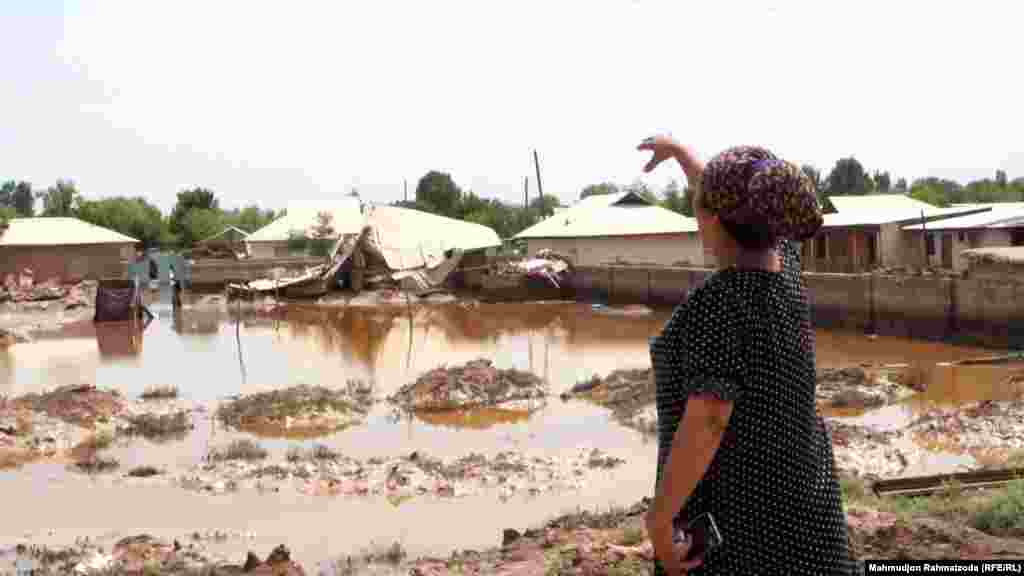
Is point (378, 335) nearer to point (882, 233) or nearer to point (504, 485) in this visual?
point (882, 233)

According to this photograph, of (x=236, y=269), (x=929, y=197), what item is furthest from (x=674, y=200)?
(x=236, y=269)

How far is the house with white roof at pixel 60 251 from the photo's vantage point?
41938 mm

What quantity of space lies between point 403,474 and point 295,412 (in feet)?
13.6

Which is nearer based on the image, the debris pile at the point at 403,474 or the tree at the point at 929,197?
the debris pile at the point at 403,474

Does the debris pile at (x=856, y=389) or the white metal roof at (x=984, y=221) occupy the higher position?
the white metal roof at (x=984, y=221)

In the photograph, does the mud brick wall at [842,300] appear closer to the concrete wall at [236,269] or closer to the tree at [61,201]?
the concrete wall at [236,269]

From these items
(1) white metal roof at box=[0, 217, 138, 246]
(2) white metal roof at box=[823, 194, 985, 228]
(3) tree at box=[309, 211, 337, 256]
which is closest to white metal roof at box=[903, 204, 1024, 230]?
(2) white metal roof at box=[823, 194, 985, 228]

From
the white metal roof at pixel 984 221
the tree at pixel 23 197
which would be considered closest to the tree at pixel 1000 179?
the white metal roof at pixel 984 221

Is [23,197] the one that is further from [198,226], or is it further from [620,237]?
[620,237]

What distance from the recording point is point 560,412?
13422mm

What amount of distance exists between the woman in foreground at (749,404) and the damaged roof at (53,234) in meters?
44.5

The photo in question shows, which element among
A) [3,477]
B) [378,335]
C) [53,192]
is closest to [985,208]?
[378,335]

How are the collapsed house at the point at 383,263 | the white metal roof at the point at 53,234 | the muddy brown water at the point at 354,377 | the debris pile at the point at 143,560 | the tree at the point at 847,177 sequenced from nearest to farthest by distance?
the debris pile at the point at 143,560, the muddy brown water at the point at 354,377, the collapsed house at the point at 383,263, the white metal roof at the point at 53,234, the tree at the point at 847,177

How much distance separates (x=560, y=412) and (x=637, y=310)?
58.8 feet
